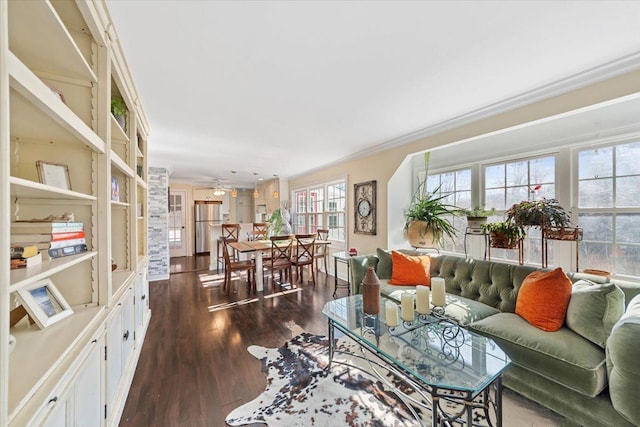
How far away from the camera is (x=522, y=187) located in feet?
9.23

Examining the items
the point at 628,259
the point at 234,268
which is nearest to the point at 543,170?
the point at 628,259

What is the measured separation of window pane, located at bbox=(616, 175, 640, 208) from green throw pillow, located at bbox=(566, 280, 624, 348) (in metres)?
1.05

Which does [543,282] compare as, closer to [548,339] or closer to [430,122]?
[548,339]

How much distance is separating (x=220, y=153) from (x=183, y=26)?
303 centimetres

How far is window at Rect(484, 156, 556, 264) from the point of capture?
8.64ft

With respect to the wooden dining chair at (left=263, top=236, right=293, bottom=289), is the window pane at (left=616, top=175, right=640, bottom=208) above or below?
above

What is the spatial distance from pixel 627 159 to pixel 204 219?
8647mm

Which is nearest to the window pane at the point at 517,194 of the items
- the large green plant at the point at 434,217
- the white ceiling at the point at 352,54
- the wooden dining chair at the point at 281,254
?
the large green plant at the point at 434,217

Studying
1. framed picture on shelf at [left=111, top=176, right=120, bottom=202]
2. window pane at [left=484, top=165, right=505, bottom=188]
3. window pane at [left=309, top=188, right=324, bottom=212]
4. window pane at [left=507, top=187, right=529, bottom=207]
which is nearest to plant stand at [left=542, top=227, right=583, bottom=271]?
window pane at [left=507, top=187, right=529, bottom=207]

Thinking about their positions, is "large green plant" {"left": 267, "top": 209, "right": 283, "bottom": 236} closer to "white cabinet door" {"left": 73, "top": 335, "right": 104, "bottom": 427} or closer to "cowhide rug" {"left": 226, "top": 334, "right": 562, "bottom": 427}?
"cowhide rug" {"left": 226, "top": 334, "right": 562, "bottom": 427}

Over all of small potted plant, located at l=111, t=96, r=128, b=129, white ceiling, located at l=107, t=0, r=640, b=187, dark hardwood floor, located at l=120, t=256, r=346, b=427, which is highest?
white ceiling, located at l=107, t=0, r=640, b=187

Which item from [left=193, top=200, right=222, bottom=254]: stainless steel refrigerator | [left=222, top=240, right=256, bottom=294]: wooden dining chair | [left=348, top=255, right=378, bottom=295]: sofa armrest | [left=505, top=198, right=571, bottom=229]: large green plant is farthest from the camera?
[left=193, top=200, right=222, bottom=254]: stainless steel refrigerator

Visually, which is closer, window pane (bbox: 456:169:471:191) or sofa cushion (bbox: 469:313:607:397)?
sofa cushion (bbox: 469:313:607:397)

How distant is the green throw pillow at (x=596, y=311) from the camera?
1553 mm
